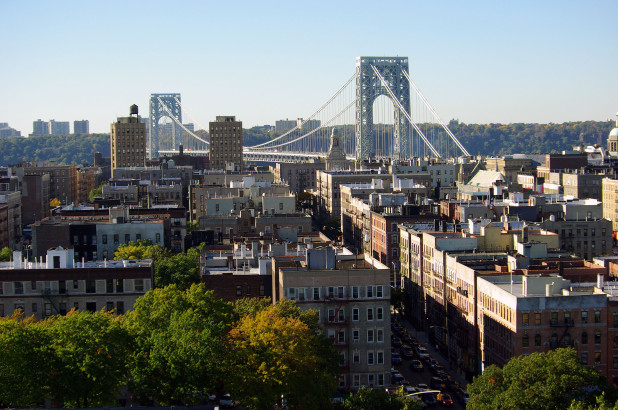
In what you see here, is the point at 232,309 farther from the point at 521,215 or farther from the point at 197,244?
the point at 521,215

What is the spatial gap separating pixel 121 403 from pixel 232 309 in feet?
27.0

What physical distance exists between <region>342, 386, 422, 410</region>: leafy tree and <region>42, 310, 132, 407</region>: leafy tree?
1169 centimetres

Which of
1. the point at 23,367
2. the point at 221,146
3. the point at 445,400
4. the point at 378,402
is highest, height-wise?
the point at 221,146

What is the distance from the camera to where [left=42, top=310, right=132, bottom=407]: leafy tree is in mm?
52031

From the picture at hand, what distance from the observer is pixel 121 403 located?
57562 millimetres

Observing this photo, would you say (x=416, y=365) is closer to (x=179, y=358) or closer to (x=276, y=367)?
(x=276, y=367)

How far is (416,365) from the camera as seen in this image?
7481cm

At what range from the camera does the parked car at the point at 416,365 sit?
243 feet

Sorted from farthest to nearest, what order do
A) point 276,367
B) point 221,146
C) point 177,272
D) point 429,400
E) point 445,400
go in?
1. point 221,146
2. point 177,272
3. point 445,400
4. point 429,400
5. point 276,367

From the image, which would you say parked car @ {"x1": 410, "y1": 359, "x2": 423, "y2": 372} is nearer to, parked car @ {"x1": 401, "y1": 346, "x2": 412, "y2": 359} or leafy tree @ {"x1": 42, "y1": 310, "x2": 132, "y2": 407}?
parked car @ {"x1": 401, "y1": 346, "x2": 412, "y2": 359}

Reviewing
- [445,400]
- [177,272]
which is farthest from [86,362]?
[177,272]

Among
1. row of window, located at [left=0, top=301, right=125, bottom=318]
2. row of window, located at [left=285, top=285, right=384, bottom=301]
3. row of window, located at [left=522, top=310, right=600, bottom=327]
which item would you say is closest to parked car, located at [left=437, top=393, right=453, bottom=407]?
row of window, located at [left=522, top=310, right=600, bottom=327]

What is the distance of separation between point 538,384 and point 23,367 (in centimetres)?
2480

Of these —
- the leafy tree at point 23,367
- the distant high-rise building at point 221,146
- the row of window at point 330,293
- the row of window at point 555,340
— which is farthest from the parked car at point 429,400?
the distant high-rise building at point 221,146
